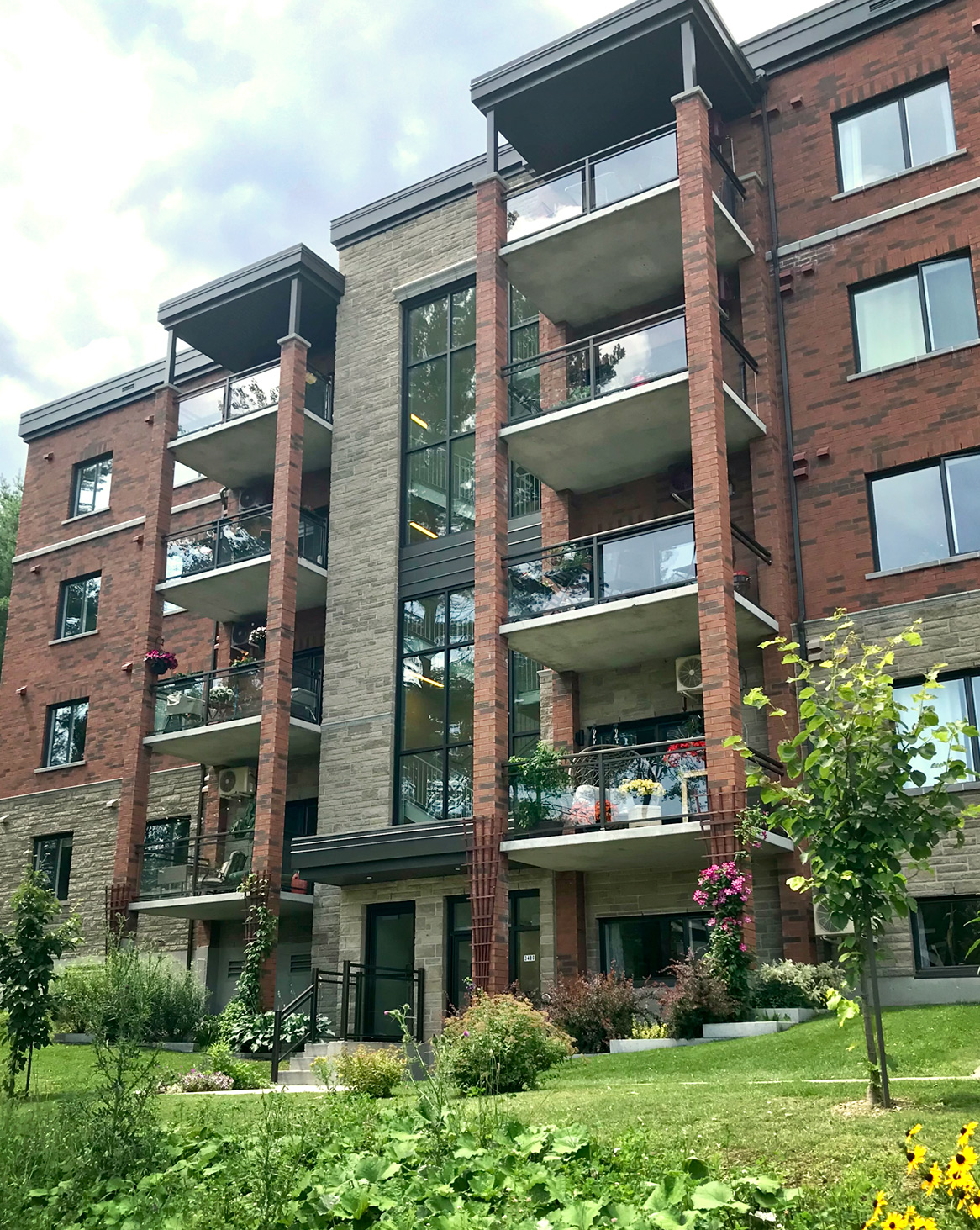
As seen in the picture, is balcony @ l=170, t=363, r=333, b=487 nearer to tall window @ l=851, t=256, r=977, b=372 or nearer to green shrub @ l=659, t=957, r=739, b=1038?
tall window @ l=851, t=256, r=977, b=372

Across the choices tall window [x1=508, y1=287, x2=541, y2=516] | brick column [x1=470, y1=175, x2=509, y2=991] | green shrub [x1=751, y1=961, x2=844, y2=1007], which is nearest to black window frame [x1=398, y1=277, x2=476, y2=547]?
tall window [x1=508, y1=287, x2=541, y2=516]

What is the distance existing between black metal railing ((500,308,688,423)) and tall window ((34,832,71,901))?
626 inches

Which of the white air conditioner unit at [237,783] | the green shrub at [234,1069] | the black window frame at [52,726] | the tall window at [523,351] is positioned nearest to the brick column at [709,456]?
the tall window at [523,351]

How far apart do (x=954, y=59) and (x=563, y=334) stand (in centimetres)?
809

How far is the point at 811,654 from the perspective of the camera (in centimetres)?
1975

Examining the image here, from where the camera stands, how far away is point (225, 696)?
86.5ft

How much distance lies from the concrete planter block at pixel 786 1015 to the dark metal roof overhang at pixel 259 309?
17.6m

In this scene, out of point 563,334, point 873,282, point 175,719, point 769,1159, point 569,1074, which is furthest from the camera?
point 175,719

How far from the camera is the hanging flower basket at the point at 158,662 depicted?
27391mm

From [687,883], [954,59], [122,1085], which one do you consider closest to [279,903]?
[687,883]

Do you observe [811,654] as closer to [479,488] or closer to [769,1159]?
[479,488]

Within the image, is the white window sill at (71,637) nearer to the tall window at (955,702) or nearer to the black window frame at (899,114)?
the black window frame at (899,114)

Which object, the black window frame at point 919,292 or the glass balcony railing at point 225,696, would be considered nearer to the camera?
the black window frame at point 919,292

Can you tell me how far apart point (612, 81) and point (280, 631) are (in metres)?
12.2
